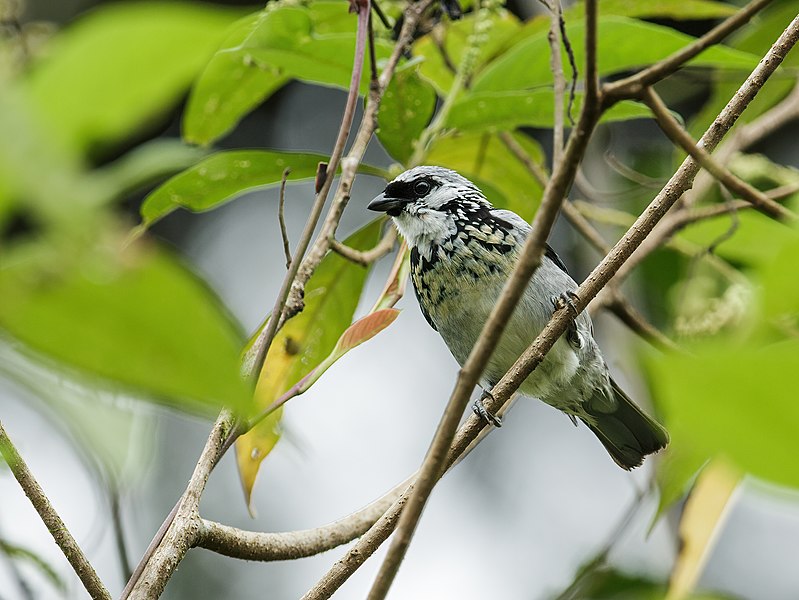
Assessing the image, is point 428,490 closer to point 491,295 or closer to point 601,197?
point 491,295

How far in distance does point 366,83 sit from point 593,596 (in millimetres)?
1376

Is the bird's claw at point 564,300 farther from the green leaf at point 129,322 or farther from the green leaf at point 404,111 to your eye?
the green leaf at point 129,322

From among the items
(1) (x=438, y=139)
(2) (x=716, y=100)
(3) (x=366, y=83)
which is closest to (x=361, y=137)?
(3) (x=366, y=83)

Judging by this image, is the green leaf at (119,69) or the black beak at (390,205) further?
the black beak at (390,205)

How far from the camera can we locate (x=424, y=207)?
280cm

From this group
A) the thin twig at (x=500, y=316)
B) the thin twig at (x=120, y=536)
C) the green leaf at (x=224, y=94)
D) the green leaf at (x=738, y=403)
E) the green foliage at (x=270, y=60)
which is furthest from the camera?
the green leaf at (x=224, y=94)

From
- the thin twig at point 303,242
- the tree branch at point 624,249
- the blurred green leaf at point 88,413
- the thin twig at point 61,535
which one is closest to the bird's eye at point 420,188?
the thin twig at point 303,242

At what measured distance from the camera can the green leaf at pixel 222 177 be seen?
2107 mm

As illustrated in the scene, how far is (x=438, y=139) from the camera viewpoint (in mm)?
2475

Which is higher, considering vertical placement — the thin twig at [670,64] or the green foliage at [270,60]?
the green foliage at [270,60]

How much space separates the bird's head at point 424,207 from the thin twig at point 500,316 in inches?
72.0

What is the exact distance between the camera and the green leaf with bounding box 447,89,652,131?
6.99 ft

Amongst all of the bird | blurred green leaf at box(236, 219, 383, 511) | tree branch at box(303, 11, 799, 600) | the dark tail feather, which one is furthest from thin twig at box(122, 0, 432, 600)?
the dark tail feather

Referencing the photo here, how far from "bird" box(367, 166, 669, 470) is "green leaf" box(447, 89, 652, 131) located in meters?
0.47
